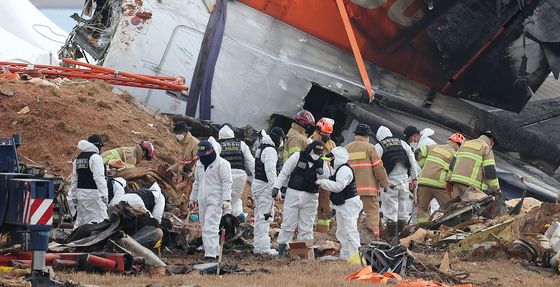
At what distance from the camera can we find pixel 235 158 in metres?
15.6

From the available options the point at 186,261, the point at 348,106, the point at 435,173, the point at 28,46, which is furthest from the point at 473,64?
the point at 28,46

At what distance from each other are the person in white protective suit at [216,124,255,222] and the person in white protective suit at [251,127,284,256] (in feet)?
2.38

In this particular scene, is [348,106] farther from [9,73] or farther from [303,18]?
[9,73]

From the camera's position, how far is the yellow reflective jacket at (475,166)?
15.9 metres

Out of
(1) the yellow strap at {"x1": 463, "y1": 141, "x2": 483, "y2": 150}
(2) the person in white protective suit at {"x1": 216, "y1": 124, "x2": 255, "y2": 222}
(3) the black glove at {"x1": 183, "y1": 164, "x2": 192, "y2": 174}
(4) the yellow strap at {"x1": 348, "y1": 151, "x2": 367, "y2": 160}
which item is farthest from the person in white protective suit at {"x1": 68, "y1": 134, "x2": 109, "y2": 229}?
(1) the yellow strap at {"x1": 463, "y1": 141, "x2": 483, "y2": 150}

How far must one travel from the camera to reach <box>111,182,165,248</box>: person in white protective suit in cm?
1231

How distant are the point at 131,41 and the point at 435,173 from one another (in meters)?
7.54

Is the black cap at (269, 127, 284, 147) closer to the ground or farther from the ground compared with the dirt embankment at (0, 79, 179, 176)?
farther from the ground

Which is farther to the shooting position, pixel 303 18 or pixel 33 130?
pixel 303 18

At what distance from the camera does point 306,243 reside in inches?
513

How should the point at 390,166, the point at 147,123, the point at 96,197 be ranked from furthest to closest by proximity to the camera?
the point at 147,123
the point at 390,166
the point at 96,197

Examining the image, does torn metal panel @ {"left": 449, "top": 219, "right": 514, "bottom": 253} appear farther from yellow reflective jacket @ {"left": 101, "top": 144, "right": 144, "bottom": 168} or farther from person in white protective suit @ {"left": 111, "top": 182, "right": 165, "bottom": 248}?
yellow reflective jacket @ {"left": 101, "top": 144, "right": 144, "bottom": 168}

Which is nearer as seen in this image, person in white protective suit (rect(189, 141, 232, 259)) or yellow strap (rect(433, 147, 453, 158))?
A: person in white protective suit (rect(189, 141, 232, 259))

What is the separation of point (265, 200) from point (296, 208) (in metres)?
0.90
